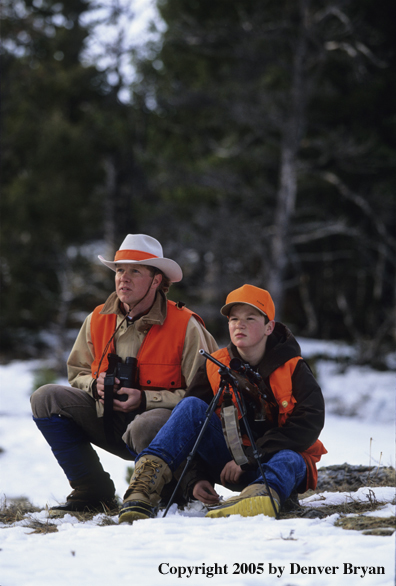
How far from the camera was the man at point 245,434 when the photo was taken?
3.21 meters

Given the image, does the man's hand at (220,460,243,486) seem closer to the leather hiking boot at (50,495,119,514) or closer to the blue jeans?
the blue jeans

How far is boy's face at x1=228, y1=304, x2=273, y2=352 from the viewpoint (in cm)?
351

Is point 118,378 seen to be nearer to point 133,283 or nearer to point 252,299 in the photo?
point 133,283

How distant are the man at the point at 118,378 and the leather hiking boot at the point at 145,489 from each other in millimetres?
400

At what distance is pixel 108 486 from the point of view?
4031mm

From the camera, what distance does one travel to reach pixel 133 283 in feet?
→ 13.0

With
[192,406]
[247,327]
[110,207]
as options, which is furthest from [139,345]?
[110,207]

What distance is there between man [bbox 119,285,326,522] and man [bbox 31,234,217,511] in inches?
11.9

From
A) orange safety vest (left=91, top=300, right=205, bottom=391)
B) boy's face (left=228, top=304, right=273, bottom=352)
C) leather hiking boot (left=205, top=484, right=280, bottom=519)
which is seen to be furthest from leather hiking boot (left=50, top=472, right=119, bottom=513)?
boy's face (left=228, top=304, right=273, bottom=352)

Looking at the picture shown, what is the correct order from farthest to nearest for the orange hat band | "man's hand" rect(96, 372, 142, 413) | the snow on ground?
the orange hat band
"man's hand" rect(96, 372, 142, 413)
the snow on ground

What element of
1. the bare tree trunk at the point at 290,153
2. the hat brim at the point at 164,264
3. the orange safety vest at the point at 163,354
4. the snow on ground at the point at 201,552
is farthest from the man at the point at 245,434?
the bare tree trunk at the point at 290,153

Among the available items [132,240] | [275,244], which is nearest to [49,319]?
[275,244]

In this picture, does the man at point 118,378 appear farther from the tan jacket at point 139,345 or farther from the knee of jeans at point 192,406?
the knee of jeans at point 192,406

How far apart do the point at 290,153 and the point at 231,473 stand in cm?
914
